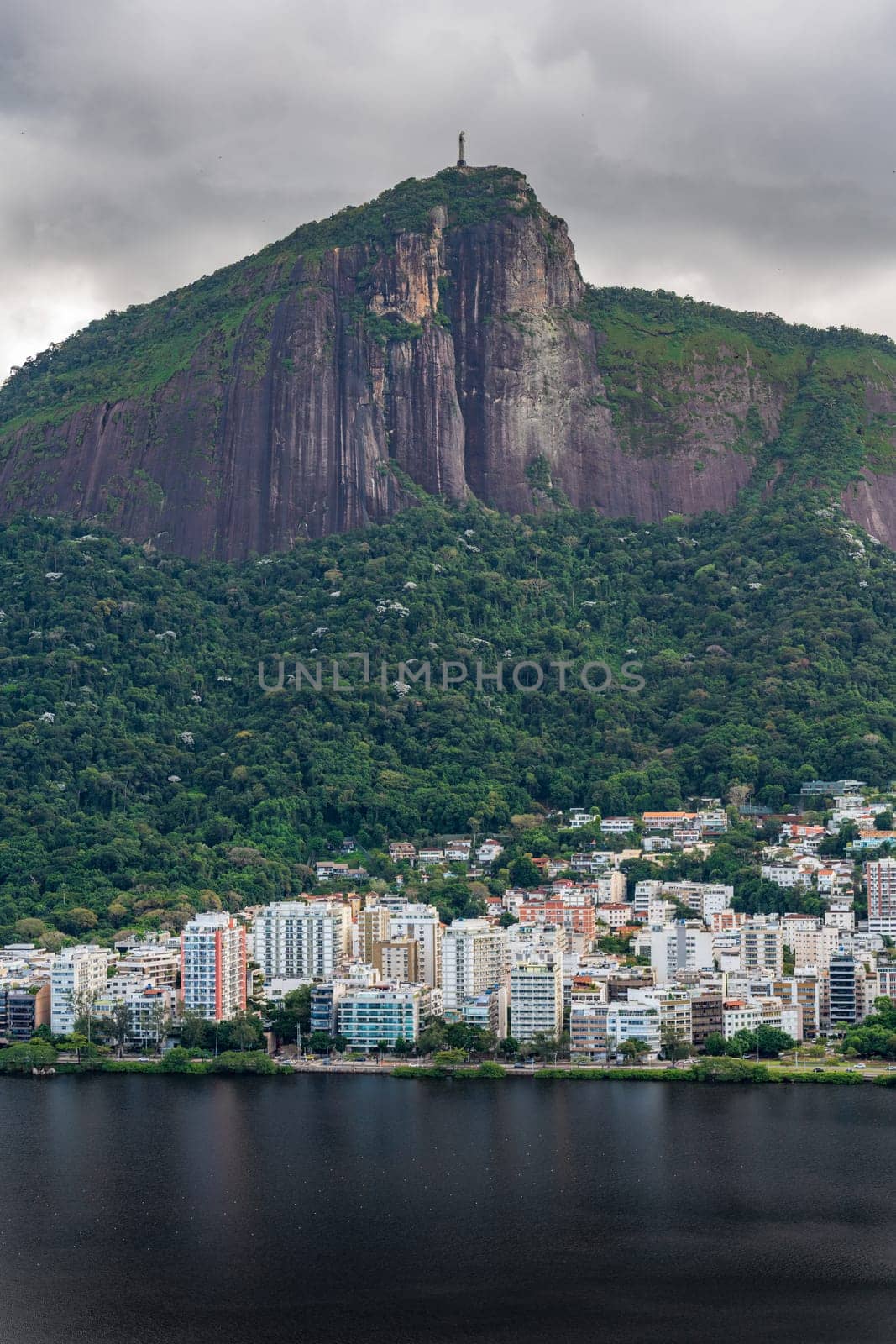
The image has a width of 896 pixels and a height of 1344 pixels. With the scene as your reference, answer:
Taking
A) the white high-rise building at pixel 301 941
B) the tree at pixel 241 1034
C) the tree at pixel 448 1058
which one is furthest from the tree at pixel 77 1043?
the tree at pixel 448 1058

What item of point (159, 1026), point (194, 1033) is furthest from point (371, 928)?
point (194, 1033)

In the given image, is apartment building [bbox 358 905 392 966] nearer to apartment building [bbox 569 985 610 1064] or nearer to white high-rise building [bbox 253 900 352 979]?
white high-rise building [bbox 253 900 352 979]

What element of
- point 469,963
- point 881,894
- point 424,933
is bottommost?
point 469,963

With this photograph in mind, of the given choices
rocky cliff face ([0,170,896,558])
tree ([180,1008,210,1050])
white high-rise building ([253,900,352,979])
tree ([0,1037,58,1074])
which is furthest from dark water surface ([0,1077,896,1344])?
rocky cliff face ([0,170,896,558])

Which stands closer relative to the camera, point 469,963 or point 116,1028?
point 116,1028

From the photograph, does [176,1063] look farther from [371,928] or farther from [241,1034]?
[371,928]

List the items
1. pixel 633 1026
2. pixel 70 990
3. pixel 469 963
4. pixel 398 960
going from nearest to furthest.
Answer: pixel 633 1026 < pixel 70 990 < pixel 469 963 < pixel 398 960
